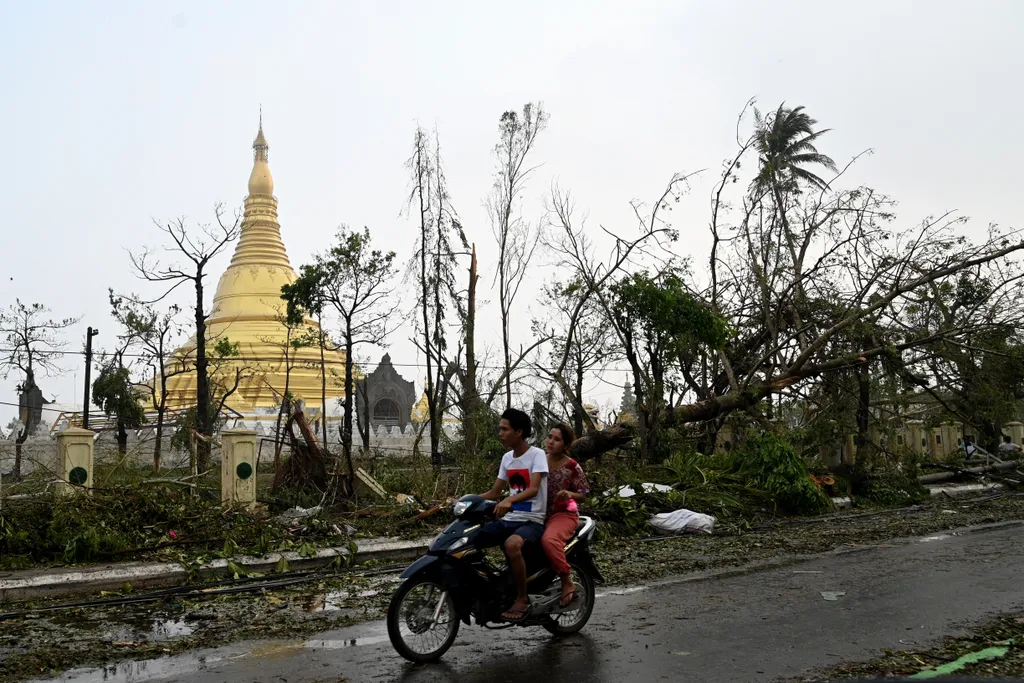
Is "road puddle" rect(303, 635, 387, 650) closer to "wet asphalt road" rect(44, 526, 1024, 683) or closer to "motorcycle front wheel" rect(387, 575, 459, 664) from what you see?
"wet asphalt road" rect(44, 526, 1024, 683)

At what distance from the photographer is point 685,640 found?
5.71 m

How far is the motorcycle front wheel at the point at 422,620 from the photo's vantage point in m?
5.18

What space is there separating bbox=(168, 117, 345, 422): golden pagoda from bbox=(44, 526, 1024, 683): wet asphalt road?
28.2 metres

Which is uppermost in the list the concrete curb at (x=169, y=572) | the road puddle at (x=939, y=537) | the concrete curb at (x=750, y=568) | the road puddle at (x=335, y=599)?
the concrete curb at (x=169, y=572)

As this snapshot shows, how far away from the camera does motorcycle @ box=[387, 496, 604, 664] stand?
5262 mm

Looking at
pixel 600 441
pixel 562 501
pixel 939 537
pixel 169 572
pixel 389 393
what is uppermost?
pixel 389 393

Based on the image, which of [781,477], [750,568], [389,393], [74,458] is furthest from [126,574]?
[389,393]

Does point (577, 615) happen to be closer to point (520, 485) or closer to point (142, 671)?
point (520, 485)

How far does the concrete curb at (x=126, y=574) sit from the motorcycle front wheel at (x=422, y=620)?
4.04 m

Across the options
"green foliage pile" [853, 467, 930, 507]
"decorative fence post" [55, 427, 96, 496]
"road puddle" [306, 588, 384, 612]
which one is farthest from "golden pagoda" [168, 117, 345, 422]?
"road puddle" [306, 588, 384, 612]

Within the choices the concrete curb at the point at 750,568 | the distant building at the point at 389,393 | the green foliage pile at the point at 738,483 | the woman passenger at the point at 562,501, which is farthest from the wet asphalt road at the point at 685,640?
the distant building at the point at 389,393

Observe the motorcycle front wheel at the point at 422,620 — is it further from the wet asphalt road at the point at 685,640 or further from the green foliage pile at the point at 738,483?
the green foliage pile at the point at 738,483

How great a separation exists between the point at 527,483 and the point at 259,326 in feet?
115

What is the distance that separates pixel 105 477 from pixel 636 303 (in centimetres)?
807
